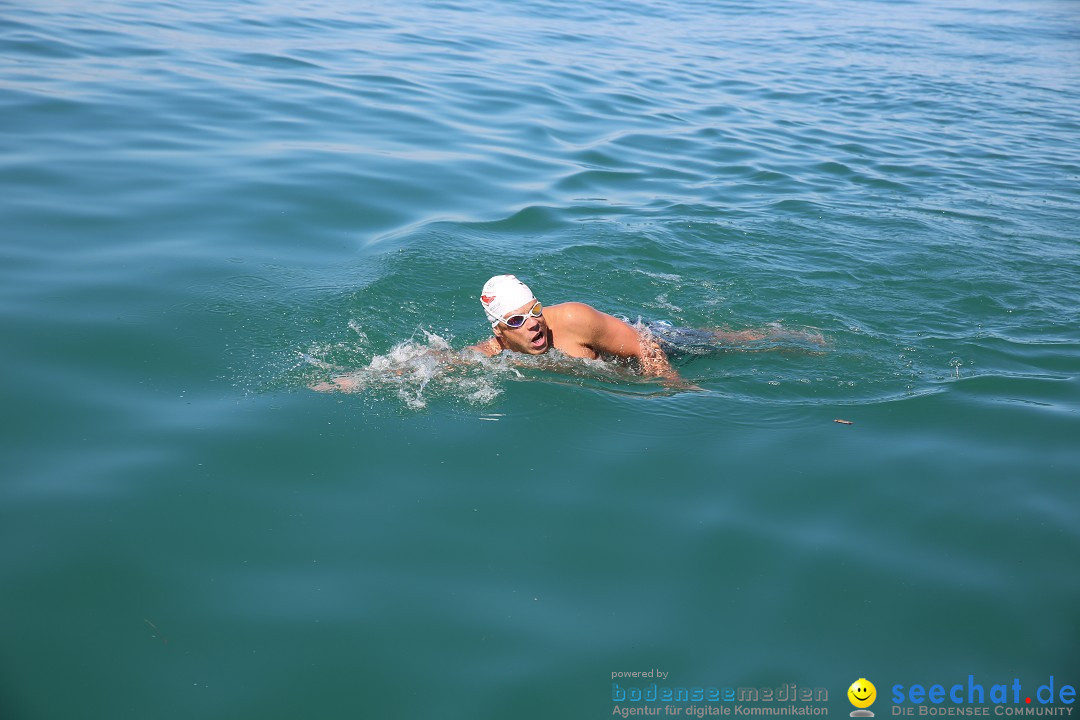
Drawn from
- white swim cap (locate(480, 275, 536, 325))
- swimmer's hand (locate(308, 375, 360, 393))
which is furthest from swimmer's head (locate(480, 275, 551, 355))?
swimmer's hand (locate(308, 375, 360, 393))

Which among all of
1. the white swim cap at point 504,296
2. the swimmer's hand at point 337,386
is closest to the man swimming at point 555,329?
the white swim cap at point 504,296

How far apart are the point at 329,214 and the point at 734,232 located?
4779mm

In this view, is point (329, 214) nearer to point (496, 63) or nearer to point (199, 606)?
point (199, 606)

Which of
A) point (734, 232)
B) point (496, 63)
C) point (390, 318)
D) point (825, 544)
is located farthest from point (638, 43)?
point (825, 544)

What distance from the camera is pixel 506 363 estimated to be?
677cm

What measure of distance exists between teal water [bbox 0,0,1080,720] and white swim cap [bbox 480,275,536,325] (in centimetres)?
46

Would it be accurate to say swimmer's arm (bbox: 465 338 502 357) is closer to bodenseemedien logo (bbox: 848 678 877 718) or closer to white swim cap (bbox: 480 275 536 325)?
white swim cap (bbox: 480 275 536 325)

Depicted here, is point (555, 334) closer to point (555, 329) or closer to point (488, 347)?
point (555, 329)

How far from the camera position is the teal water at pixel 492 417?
13.8ft

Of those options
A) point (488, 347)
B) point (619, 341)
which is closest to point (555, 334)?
point (619, 341)

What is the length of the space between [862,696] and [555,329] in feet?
11.9

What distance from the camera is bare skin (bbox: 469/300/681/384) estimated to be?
669 centimetres

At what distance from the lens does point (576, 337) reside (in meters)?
6.79

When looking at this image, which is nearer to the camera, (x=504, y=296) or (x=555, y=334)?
(x=504, y=296)
